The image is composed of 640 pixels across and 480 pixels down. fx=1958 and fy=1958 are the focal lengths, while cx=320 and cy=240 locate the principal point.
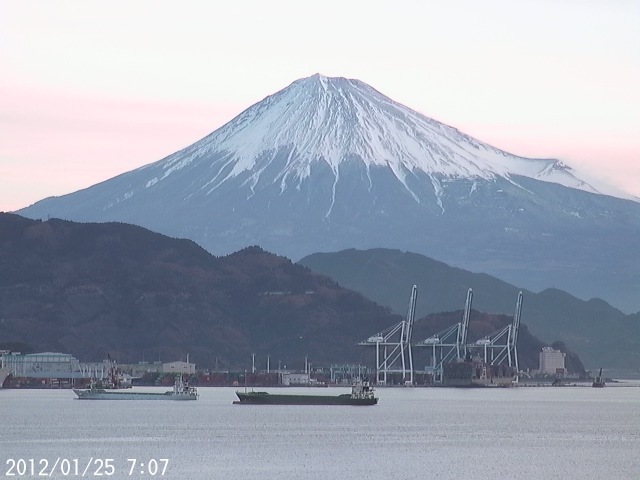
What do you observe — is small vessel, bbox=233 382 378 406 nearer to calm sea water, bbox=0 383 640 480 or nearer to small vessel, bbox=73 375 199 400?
calm sea water, bbox=0 383 640 480

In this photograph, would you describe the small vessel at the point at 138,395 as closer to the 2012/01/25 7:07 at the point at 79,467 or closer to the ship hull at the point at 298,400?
the ship hull at the point at 298,400

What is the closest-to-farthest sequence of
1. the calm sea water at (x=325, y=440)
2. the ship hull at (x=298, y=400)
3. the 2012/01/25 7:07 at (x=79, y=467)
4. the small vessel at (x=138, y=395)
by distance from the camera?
the 2012/01/25 7:07 at (x=79, y=467) → the calm sea water at (x=325, y=440) → the ship hull at (x=298, y=400) → the small vessel at (x=138, y=395)

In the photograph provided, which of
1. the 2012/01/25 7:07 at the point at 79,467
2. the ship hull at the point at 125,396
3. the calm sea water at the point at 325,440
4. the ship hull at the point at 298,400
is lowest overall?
the 2012/01/25 7:07 at the point at 79,467

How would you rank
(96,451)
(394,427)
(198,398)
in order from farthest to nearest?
(198,398), (394,427), (96,451)

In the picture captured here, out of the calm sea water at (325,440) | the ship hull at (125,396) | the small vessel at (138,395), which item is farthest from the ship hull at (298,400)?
the small vessel at (138,395)

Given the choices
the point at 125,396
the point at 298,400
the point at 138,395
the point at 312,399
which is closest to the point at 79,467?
the point at 298,400

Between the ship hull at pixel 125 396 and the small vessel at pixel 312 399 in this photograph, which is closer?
the small vessel at pixel 312 399

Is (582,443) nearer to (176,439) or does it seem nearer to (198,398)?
(176,439)

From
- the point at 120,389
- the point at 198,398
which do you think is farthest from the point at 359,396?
the point at 120,389
